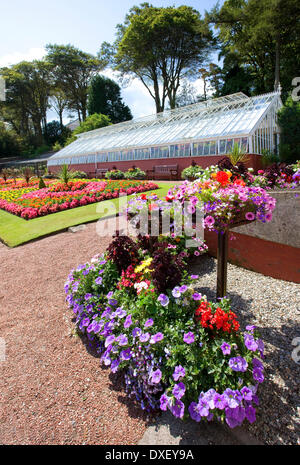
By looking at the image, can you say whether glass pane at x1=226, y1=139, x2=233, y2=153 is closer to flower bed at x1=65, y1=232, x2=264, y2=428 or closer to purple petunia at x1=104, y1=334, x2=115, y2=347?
flower bed at x1=65, y1=232, x2=264, y2=428

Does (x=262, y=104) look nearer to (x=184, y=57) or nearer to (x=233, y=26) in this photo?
(x=233, y=26)

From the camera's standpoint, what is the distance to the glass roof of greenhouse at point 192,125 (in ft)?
44.4

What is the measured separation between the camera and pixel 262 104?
1433cm

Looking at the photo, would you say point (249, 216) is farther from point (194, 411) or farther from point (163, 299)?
point (194, 411)

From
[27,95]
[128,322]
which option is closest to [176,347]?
[128,322]

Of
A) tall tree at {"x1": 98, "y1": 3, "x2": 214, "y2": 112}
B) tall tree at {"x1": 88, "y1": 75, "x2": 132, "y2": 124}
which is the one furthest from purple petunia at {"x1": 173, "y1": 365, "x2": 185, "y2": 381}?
tall tree at {"x1": 88, "y1": 75, "x2": 132, "y2": 124}

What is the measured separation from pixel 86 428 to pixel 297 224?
3.03m

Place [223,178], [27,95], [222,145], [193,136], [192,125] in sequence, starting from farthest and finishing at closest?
[27,95] → [192,125] → [193,136] → [222,145] → [223,178]

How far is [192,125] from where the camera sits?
1628cm

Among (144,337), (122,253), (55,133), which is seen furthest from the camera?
(55,133)

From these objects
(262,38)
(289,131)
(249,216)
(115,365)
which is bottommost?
(115,365)

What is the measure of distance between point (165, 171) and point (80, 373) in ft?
47.8

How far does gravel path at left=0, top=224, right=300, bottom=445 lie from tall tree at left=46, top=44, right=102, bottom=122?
151 ft

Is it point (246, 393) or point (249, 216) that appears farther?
point (249, 216)
